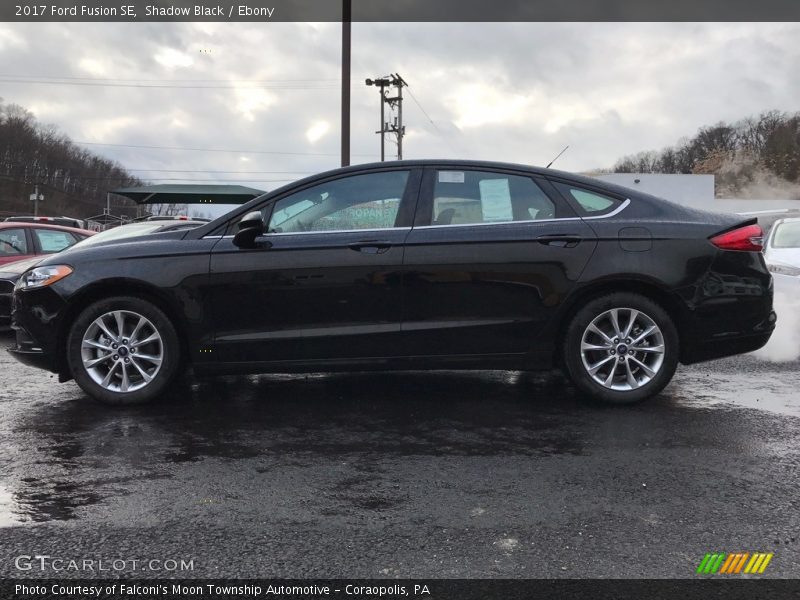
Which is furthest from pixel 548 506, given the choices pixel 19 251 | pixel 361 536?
pixel 19 251

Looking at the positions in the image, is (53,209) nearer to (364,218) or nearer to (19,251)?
(19,251)

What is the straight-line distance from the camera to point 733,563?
238 centimetres

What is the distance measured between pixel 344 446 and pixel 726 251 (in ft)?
9.17

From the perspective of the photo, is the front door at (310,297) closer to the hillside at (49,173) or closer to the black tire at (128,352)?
the black tire at (128,352)

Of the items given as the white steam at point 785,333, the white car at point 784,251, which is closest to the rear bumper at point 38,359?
the white steam at point 785,333

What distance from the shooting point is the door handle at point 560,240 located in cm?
447

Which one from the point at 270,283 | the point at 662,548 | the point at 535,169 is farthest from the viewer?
the point at 535,169

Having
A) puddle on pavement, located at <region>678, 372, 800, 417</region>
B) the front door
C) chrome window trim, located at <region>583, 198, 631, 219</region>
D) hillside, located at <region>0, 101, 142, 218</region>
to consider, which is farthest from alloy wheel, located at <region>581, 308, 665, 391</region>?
hillside, located at <region>0, 101, 142, 218</region>

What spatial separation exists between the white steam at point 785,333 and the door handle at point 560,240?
3050 mm

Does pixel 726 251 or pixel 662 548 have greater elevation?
pixel 726 251

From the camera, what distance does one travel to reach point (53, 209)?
304 ft

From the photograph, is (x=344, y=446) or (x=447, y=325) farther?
(x=447, y=325)

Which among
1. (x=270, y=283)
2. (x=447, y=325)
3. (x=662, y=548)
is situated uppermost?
(x=270, y=283)

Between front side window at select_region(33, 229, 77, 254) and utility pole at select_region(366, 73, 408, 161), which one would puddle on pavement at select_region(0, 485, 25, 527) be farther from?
utility pole at select_region(366, 73, 408, 161)
